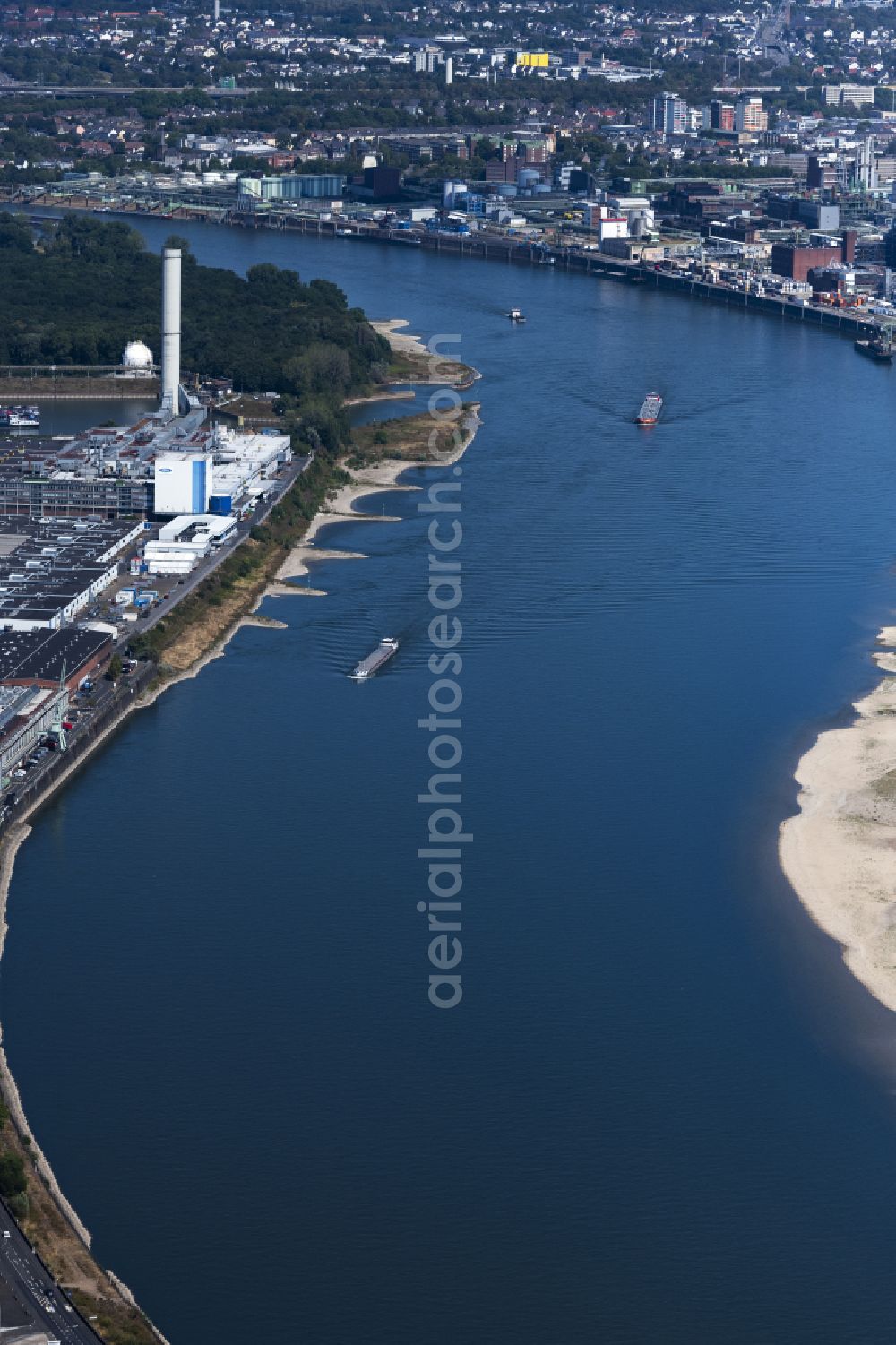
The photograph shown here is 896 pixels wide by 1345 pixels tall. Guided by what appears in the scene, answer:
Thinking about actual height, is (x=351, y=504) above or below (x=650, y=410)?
below

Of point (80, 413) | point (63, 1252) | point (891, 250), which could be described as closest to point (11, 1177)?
point (63, 1252)

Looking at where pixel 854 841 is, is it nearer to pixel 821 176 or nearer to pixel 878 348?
pixel 878 348

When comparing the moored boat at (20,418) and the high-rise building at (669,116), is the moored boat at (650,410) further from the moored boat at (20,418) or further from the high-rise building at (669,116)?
the high-rise building at (669,116)

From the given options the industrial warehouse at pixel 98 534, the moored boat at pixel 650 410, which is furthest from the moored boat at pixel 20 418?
the moored boat at pixel 650 410

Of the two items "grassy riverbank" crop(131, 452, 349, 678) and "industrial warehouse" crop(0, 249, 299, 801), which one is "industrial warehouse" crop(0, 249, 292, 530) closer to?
"industrial warehouse" crop(0, 249, 299, 801)

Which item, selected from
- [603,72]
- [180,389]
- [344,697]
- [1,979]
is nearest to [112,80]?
[603,72]
